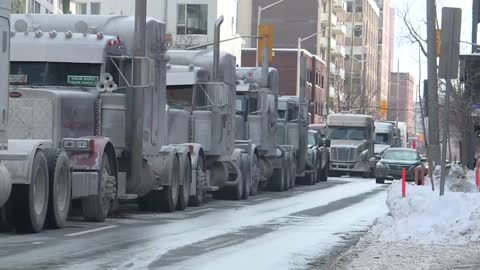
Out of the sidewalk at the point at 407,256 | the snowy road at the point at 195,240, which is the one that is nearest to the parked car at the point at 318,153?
the snowy road at the point at 195,240

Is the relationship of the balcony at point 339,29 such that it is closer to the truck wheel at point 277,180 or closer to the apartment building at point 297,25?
the apartment building at point 297,25

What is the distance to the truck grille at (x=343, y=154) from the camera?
47094 mm

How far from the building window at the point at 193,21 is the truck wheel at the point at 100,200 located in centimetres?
5025

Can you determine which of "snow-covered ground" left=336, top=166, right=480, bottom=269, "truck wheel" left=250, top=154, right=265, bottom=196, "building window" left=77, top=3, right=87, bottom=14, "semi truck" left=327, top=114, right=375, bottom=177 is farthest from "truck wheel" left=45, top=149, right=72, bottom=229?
"building window" left=77, top=3, right=87, bottom=14

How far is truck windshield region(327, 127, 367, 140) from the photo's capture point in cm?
4838

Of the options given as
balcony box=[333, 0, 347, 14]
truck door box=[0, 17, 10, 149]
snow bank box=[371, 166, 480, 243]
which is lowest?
snow bank box=[371, 166, 480, 243]

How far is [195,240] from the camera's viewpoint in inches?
547

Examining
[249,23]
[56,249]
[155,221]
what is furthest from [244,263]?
[249,23]

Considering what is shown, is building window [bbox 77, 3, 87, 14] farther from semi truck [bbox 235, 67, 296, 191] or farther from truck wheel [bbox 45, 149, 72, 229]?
truck wheel [bbox 45, 149, 72, 229]

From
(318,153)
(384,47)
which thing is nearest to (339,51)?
(384,47)

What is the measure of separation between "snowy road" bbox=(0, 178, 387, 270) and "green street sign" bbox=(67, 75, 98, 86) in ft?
8.15

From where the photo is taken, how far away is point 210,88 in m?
23.2

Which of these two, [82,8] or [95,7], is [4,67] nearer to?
[95,7]

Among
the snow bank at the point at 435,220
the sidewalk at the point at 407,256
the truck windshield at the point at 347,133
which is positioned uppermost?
the truck windshield at the point at 347,133
